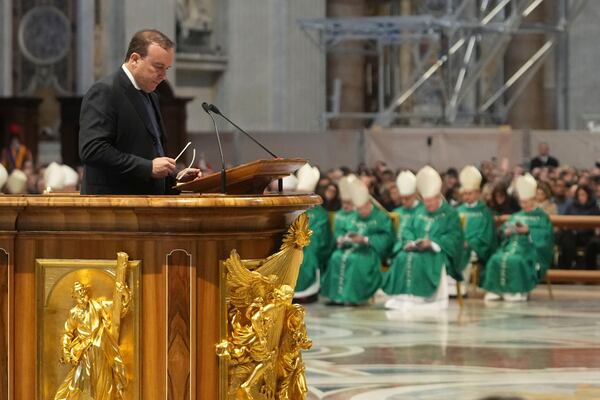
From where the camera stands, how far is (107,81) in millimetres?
6918

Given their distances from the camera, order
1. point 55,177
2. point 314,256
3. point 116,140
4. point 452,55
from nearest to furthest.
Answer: point 116,140 → point 55,177 → point 314,256 → point 452,55

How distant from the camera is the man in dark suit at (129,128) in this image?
22.2 feet

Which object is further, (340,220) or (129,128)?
(340,220)

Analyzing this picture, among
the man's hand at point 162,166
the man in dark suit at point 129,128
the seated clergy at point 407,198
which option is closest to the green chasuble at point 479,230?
the seated clergy at point 407,198

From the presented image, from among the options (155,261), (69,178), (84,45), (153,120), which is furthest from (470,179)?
(84,45)

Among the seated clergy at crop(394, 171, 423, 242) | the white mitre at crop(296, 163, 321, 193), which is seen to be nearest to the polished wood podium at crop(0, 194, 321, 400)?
the white mitre at crop(296, 163, 321, 193)

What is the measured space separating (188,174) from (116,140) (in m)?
0.37

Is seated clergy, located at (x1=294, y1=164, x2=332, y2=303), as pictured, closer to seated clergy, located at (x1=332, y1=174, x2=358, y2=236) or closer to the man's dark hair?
seated clergy, located at (x1=332, y1=174, x2=358, y2=236)

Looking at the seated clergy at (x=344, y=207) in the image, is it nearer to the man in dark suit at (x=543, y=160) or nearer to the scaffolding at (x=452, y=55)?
the man in dark suit at (x=543, y=160)

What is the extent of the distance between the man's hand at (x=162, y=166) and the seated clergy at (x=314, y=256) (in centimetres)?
A: 977

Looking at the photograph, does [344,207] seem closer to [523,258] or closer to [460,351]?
[523,258]

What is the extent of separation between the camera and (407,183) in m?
16.4

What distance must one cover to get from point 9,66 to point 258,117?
4849mm

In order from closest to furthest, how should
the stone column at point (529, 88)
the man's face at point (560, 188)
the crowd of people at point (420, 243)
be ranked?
the crowd of people at point (420, 243), the man's face at point (560, 188), the stone column at point (529, 88)
